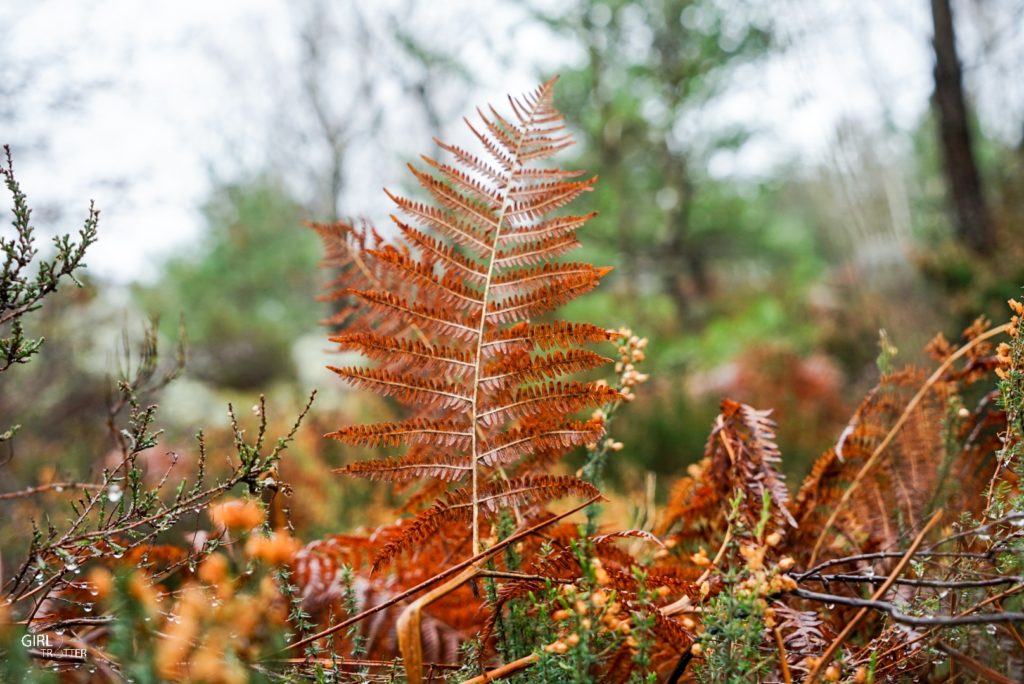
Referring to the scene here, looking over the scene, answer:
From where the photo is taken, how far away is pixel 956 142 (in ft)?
21.8

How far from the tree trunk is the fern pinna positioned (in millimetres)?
7323

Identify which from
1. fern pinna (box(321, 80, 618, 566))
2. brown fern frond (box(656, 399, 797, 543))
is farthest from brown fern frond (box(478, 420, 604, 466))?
brown fern frond (box(656, 399, 797, 543))

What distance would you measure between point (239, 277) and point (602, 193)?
7.24m

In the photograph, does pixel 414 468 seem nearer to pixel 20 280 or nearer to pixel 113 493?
pixel 113 493

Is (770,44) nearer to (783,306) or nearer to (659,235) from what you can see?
(659,235)

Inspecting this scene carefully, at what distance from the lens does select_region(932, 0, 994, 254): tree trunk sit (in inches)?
249

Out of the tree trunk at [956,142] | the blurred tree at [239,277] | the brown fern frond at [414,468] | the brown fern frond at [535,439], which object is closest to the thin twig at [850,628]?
the brown fern frond at [535,439]

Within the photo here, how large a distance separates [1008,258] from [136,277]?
7.15 meters

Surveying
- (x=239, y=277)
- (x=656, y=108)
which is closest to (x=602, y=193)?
(x=656, y=108)

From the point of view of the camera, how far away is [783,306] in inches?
418

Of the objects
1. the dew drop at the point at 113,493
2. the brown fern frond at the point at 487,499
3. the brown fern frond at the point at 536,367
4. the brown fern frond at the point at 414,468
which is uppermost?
the brown fern frond at the point at 536,367

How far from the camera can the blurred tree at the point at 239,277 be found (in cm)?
1126

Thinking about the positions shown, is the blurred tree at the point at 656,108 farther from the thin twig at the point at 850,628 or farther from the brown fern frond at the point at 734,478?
the thin twig at the point at 850,628

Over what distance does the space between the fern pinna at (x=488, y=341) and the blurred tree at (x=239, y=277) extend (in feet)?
34.3
